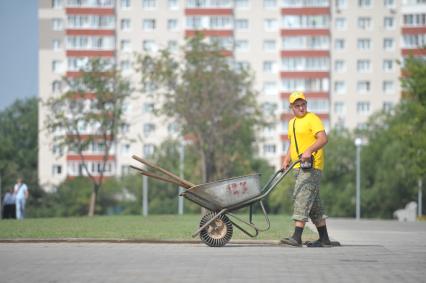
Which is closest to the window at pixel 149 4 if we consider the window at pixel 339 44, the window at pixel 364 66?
the window at pixel 339 44

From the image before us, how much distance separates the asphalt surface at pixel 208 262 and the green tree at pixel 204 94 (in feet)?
130

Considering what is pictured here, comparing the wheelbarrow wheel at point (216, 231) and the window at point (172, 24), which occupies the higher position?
the window at point (172, 24)

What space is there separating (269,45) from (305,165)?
115m

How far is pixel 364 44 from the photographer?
12962 cm

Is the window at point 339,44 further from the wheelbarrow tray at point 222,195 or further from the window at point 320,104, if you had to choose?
the wheelbarrow tray at point 222,195

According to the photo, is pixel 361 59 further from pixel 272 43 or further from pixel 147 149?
pixel 147 149

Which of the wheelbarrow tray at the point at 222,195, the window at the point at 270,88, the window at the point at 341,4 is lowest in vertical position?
the wheelbarrow tray at the point at 222,195

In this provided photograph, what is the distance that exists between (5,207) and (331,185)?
53.7 metres

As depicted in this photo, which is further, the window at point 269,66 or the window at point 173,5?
the window at point 173,5

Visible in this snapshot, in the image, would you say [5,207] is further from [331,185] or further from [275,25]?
[275,25]

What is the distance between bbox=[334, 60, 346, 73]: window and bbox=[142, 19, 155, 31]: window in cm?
2136

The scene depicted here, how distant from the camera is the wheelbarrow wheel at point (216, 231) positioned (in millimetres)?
16484

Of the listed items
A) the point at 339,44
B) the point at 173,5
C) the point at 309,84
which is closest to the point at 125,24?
the point at 173,5

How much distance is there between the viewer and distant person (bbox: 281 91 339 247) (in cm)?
1648
